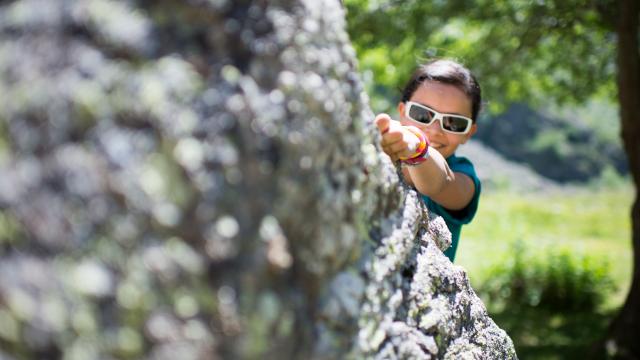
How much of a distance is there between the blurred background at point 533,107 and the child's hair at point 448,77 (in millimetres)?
461

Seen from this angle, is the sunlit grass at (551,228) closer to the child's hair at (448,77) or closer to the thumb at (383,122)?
the child's hair at (448,77)

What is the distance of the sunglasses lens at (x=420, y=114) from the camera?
2594 mm

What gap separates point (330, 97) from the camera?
1162 millimetres

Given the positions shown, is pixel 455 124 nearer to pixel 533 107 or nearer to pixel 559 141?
pixel 533 107

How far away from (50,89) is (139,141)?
0.12 meters

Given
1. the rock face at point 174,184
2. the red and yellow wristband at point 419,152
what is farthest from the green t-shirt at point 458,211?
the rock face at point 174,184

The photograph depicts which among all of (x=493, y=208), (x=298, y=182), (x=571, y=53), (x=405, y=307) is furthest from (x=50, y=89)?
(x=493, y=208)

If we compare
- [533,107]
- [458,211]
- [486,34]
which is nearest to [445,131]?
[458,211]

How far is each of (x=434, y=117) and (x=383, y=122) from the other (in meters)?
1.02

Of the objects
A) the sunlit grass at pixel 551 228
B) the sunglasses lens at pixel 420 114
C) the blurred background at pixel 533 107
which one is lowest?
the sunlit grass at pixel 551 228

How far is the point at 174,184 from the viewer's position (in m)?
0.94

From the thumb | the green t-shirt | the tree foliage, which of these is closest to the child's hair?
the green t-shirt

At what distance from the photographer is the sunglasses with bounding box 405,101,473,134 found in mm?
2592

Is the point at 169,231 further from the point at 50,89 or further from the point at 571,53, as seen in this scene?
the point at 571,53
